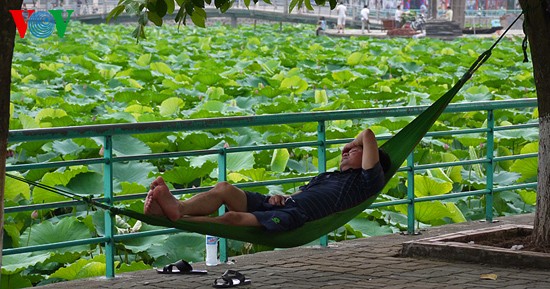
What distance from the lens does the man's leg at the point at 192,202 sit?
476 cm

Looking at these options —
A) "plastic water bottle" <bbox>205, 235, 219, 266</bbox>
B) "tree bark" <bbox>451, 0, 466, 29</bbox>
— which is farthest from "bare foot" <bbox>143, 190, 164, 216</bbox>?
"tree bark" <bbox>451, 0, 466, 29</bbox>

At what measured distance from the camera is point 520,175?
830 centimetres

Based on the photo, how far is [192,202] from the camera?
500 centimetres

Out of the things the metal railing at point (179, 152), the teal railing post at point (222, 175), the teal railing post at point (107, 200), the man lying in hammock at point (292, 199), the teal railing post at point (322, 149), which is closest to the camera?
the man lying in hammock at point (292, 199)

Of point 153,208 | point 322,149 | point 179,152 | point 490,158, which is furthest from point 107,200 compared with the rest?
point 490,158

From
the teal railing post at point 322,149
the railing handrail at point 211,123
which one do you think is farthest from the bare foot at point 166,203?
the teal railing post at point 322,149

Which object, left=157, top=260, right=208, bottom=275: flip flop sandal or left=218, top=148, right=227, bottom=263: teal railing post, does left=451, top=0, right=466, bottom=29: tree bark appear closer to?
left=218, top=148, right=227, bottom=263: teal railing post

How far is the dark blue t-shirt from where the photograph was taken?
5199mm

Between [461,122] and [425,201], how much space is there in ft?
17.2

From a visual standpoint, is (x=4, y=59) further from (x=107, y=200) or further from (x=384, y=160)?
(x=384, y=160)

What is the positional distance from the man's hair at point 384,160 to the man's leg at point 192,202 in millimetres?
806

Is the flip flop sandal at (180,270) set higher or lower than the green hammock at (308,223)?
lower

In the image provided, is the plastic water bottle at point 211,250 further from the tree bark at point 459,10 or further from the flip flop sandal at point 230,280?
the tree bark at point 459,10

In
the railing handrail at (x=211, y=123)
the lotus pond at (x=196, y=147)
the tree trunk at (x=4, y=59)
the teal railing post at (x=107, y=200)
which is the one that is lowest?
the lotus pond at (x=196, y=147)
